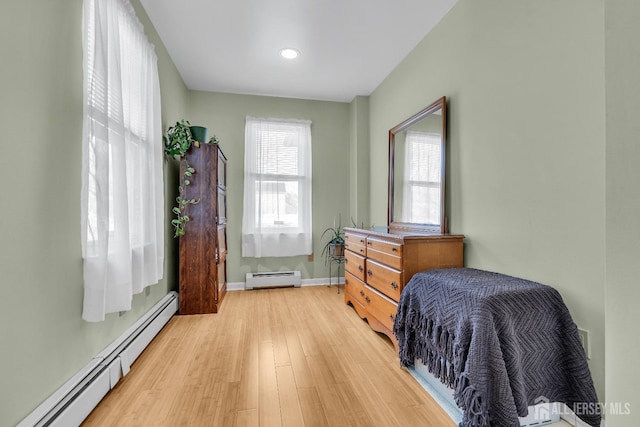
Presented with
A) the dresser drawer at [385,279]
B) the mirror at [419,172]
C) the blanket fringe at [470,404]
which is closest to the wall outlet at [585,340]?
the blanket fringe at [470,404]

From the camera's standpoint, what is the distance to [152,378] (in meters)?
1.91

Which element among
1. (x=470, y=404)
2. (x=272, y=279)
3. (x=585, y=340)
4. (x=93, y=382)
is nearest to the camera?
(x=470, y=404)

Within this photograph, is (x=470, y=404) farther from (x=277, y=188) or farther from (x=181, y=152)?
(x=277, y=188)

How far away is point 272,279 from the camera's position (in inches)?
165

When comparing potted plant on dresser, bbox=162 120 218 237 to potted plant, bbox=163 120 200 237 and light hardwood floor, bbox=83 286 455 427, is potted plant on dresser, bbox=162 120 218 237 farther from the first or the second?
light hardwood floor, bbox=83 286 455 427

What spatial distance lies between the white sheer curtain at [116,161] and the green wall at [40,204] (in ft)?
0.27

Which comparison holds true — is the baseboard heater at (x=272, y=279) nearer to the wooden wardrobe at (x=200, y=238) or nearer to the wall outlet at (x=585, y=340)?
the wooden wardrobe at (x=200, y=238)

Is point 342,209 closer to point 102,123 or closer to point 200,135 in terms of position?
point 200,135

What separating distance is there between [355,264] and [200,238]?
168 centimetres

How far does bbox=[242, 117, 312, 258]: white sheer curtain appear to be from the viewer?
4121 mm

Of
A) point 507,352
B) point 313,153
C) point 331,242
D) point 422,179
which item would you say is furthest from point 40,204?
point 313,153

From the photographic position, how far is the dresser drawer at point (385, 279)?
2182mm

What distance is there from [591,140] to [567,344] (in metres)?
0.98

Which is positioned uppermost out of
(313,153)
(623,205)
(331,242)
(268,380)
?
(313,153)
